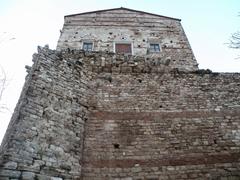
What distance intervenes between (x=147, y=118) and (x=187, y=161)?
1.60 meters

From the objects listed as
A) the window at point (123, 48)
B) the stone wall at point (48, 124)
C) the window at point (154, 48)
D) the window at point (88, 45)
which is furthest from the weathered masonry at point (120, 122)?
the window at point (88, 45)

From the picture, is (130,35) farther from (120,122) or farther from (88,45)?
(120,122)

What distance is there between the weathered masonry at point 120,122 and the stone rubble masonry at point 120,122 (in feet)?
0.08

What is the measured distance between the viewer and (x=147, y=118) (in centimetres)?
693

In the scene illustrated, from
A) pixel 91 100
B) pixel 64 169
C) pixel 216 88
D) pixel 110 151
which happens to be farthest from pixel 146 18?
pixel 64 169

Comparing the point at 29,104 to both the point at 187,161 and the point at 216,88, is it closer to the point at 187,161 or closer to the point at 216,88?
the point at 187,161

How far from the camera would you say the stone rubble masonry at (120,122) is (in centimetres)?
539

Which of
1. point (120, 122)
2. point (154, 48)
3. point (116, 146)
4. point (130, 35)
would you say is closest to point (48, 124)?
point (116, 146)

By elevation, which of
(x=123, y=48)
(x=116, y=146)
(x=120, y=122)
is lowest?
(x=116, y=146)

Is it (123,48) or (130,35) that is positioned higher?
(130,35)

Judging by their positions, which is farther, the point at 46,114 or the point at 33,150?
the point at 46,114

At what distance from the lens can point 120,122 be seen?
674cm

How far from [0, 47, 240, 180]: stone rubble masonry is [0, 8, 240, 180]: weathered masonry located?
2 centimetres

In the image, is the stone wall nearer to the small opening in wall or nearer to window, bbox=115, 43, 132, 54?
the small opening in wall
